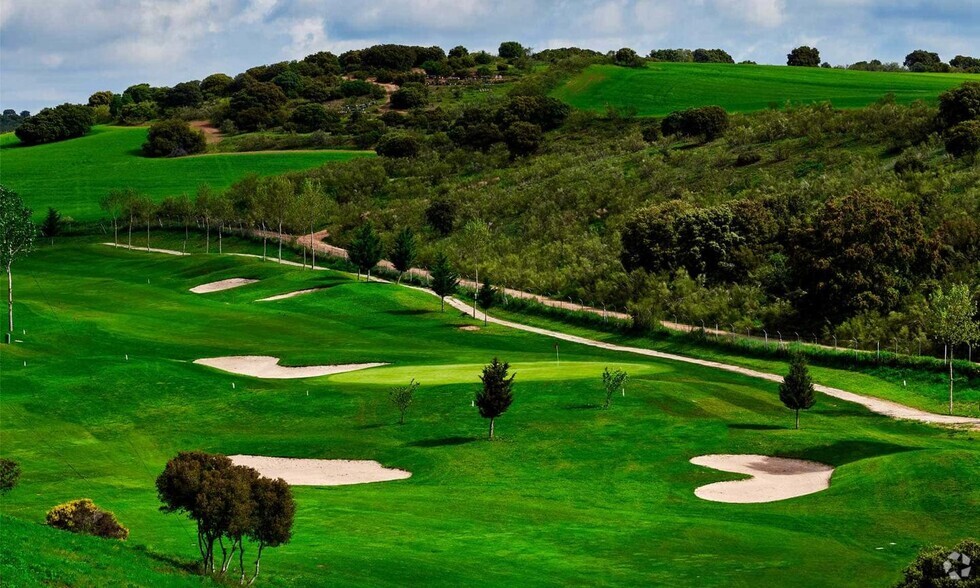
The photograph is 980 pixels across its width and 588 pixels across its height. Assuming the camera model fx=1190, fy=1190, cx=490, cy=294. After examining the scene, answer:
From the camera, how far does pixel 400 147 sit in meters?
192

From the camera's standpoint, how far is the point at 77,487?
48.8m

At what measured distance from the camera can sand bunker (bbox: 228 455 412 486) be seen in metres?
54.6

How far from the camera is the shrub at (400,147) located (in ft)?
628

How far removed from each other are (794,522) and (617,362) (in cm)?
4065

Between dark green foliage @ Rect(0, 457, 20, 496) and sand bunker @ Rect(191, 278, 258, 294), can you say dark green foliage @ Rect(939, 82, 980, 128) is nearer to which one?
sand bunker @ Rect(191, 278, 258, 294)

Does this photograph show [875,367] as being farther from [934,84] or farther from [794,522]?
[934,84]

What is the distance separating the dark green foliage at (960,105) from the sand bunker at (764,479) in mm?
81251

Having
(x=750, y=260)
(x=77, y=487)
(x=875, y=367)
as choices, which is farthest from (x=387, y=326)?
(x=77, y=487)

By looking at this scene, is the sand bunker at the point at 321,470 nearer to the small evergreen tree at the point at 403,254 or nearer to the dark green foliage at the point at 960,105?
the small evergreen tree at the point at 403,254

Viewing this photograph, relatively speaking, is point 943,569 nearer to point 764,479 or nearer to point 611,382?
point 764,479

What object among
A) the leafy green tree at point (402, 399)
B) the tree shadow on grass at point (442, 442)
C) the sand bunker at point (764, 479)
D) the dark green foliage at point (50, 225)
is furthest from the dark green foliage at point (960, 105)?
the dark green foliage at point (50, 225)

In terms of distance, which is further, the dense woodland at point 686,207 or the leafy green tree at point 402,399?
the dense woodland at point 686,207

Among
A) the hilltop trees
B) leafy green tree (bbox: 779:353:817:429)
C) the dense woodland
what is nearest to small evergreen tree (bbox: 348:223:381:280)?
the dense woodland

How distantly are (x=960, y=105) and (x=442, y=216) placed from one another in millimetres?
62277
